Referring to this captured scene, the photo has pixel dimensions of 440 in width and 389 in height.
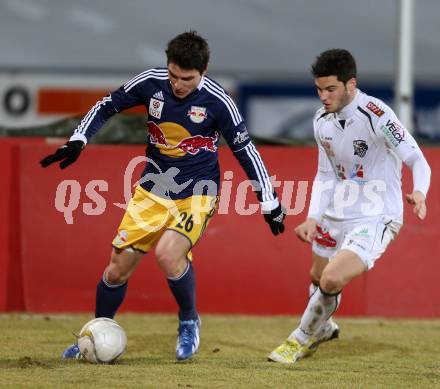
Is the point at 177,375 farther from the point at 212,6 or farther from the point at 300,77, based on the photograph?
the point at 212,6

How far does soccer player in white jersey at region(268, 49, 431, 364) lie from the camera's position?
784 centimetres

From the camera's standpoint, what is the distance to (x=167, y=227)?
7.92 m

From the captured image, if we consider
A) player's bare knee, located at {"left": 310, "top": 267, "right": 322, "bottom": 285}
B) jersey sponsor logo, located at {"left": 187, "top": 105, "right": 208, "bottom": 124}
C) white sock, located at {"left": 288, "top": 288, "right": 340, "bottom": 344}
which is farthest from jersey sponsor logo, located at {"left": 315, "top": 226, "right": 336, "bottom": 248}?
jersey sponsor logo, located at {"left": 187, "top": 105, "right": 208, "bottom": 124}

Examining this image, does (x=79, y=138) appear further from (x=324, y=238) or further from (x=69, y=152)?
(x=324, y=238)

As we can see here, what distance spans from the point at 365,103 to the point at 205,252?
3117mm

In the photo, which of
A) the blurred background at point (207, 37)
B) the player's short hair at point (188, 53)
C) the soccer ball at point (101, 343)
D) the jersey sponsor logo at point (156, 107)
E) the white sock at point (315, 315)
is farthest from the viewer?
the blurred background at point (207, 37)

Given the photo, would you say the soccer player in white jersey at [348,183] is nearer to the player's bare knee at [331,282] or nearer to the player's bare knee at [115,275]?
the player's bare knee at [331,282]

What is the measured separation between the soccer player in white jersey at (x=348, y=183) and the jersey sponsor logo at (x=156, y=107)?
3.42ft

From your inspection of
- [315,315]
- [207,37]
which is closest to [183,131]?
[315,315]

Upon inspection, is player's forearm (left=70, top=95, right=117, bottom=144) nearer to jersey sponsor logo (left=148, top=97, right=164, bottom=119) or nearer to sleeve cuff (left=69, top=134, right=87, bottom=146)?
sleeve cuff (left=69, top=134, right=87, bottom=146)

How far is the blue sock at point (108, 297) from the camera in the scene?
798 cm

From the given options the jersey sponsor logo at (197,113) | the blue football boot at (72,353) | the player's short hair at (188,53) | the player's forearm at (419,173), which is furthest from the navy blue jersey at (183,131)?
the blue football boot at (72,353)

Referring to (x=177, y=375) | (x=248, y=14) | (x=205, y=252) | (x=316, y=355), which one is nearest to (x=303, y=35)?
(x=248, y=14)

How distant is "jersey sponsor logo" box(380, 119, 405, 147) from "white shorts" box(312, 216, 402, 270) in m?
0.56
